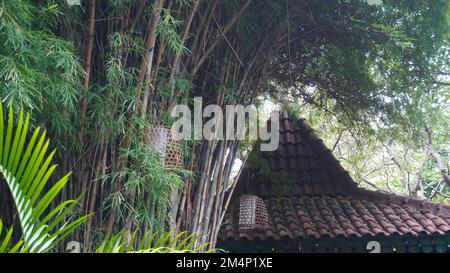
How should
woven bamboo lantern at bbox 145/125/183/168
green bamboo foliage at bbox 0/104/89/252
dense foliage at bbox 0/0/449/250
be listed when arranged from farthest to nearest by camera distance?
woven bamboo lantern at bbox 145/125/183/168, dense foliage at bbox 0/0/449/250, green bamboo foliage at bbox 0/104/89/252

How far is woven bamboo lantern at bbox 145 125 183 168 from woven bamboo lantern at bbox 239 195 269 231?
4.13 ft

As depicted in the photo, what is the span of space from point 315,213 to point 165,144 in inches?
75.9

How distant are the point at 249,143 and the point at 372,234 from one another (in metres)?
1.15

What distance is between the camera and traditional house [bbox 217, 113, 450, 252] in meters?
3.45

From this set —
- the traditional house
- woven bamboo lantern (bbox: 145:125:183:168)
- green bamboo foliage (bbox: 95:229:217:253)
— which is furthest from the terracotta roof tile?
green bamboo foliage (bbox: 95:229:217:253)

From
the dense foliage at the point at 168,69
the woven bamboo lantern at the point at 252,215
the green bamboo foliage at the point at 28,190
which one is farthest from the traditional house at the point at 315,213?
the green bamboo foliage at the point at 28,190

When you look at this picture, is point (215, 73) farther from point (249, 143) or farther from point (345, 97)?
point (345, 97)

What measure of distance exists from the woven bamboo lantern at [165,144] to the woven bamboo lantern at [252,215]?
4.13 ft

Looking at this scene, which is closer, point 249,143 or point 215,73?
point 215,73

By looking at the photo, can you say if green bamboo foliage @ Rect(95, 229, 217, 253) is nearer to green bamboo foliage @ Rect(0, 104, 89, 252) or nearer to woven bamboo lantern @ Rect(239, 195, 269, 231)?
green bamboo foliage @ Rect(0, 104, 89, 252)

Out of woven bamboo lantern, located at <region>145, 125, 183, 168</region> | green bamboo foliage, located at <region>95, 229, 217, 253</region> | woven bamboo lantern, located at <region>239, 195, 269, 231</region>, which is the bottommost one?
green bamboo foliage, located at <region>95, 229, 217, 253</region>

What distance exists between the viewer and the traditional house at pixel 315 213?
3.45 metres
